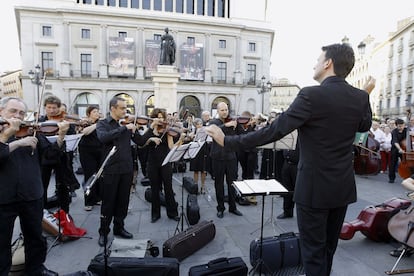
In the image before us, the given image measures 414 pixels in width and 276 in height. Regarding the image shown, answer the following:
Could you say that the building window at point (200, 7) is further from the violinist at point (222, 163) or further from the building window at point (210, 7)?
the violinist at point (222, 163)

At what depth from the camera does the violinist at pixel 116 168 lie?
431 cm

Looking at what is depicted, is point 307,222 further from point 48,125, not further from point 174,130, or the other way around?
point 174,130

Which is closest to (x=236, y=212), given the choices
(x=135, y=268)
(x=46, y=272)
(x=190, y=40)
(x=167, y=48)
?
(x=135, y=268)

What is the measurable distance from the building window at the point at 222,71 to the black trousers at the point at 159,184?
1439 inches

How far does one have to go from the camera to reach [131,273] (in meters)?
3.05

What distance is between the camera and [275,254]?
355cm

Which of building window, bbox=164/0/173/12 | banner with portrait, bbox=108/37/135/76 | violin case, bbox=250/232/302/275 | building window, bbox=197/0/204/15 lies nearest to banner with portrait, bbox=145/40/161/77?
banner with portrait, bbox=108/37/135/76

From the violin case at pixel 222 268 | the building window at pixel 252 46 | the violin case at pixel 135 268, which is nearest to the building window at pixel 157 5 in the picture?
the building window at pixel 252 46

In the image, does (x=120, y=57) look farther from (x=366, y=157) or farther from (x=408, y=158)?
(x=408, y=158)

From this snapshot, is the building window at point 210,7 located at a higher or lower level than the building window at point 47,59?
higher

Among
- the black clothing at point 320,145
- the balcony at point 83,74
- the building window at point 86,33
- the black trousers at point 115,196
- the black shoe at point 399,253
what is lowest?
the black shoe at point 399,253

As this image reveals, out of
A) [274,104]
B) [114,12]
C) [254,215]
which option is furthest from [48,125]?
[274,104]

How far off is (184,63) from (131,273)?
37.4 meters

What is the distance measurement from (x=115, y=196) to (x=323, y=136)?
348cm
